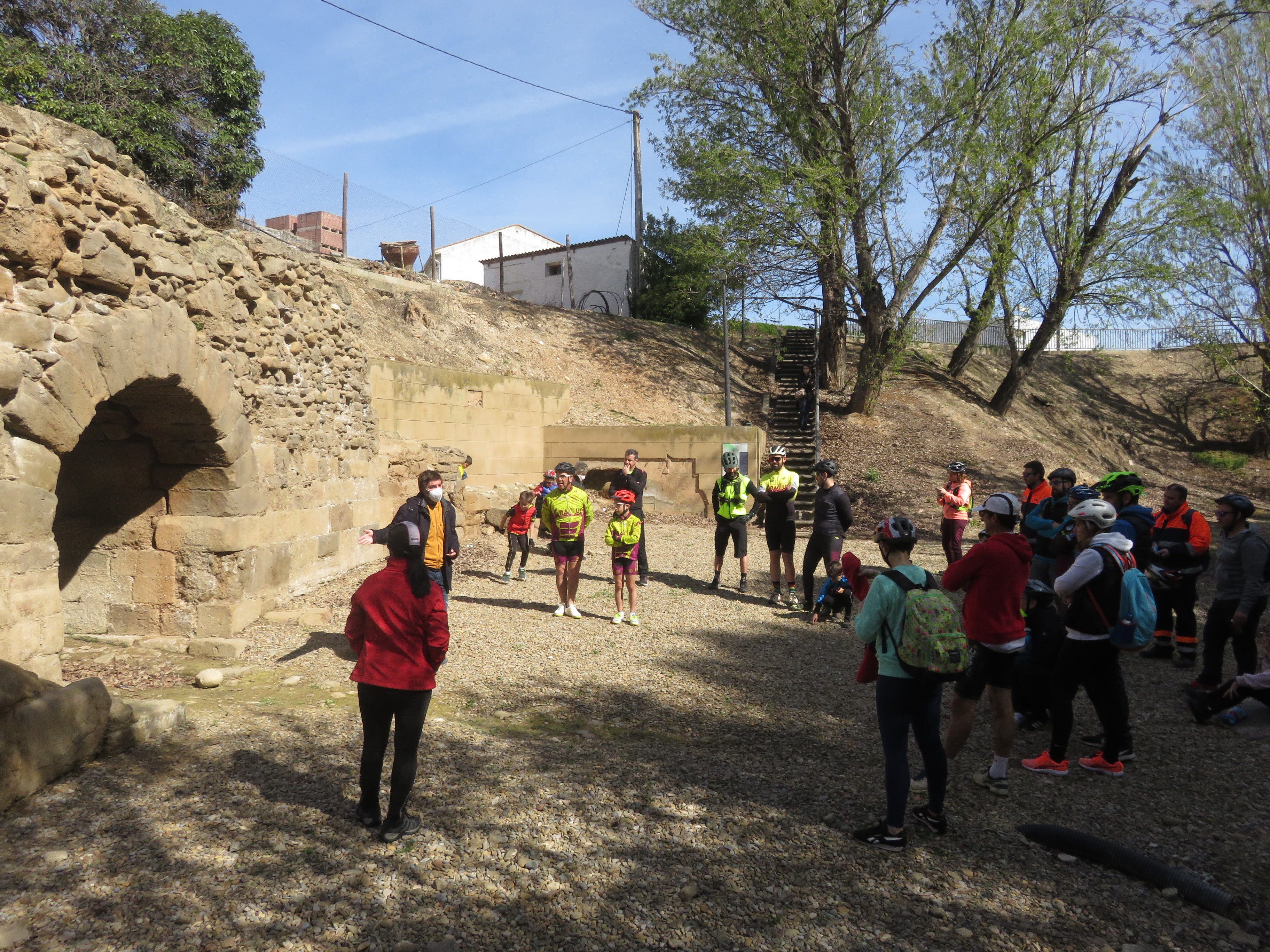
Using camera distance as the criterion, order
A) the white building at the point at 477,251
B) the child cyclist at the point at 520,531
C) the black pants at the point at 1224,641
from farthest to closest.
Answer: the white building at the point at 477,251 → the child cyclist at the point at 520,531 → the black pants at the point at 1224,641

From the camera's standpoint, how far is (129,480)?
23.4 feet

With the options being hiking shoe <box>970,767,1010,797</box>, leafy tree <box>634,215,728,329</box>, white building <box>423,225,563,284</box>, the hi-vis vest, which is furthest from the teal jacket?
white building <box>423,225,563,284</box>

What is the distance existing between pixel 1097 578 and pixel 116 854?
505 centimetres

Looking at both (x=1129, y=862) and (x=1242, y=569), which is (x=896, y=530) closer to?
(x=1129, y=862)

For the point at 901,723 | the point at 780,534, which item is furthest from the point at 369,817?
the point at 780,534

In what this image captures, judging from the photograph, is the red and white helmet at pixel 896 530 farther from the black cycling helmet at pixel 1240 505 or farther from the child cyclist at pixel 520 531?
the child cyclist at pixel 520 531

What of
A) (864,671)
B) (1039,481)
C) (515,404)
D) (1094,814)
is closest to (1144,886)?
(1094,814)

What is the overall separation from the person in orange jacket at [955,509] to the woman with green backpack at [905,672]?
6.35 metres

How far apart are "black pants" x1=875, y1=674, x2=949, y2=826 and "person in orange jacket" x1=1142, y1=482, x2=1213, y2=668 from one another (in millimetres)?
3950

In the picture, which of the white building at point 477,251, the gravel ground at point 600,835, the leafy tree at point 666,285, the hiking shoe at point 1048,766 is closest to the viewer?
the gravel ground at point 600,835

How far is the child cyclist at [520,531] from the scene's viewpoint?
10.5 m

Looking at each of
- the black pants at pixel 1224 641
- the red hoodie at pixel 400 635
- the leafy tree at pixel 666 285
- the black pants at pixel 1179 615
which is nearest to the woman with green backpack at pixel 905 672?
the red hoodie at pixel 400 635

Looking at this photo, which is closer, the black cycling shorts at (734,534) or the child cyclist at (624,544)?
the child cyclist at (624,544)

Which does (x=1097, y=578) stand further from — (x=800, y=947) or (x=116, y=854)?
(x=116, y=854)
